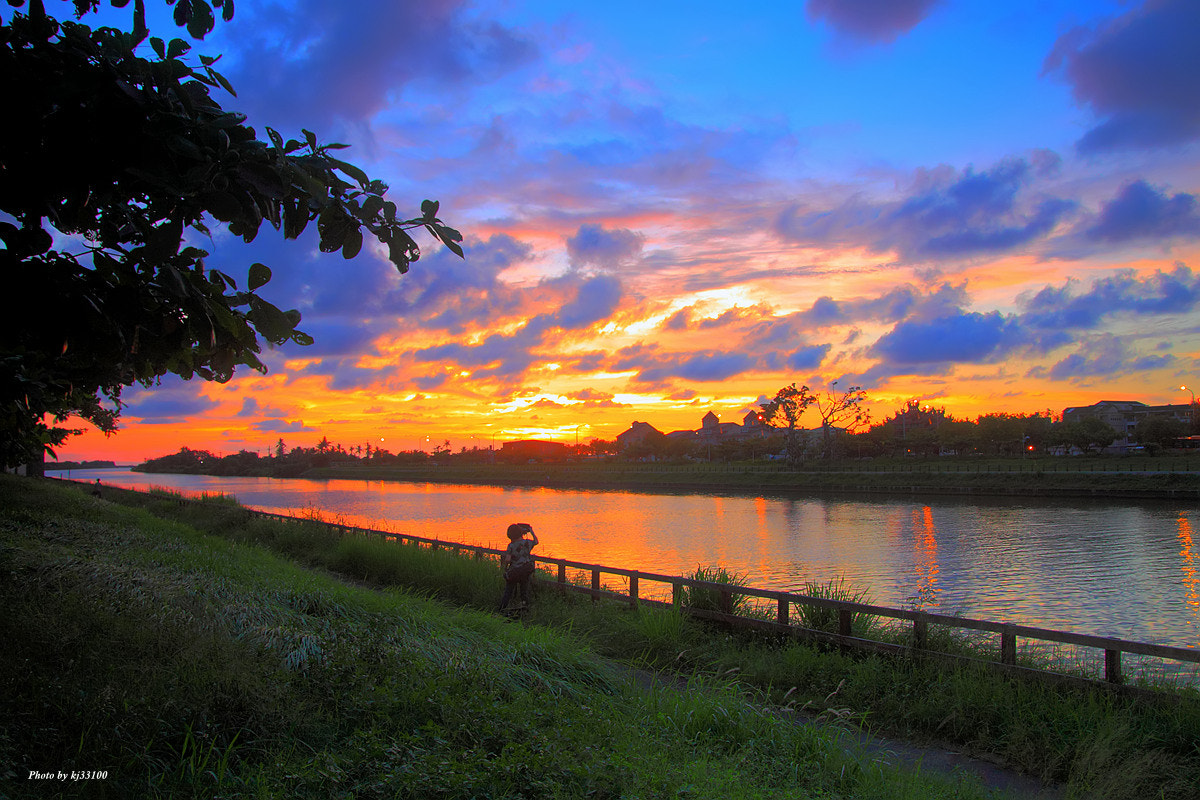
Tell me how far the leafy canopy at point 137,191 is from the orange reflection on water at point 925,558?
1387 cm

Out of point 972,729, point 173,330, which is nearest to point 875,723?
point 972,729

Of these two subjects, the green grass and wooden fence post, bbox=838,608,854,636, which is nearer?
wooden fence post, bbox=838,608,854,636

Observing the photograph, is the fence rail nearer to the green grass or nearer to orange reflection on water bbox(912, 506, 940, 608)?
orange reflection on water bbox(912, 506, 940, 608)

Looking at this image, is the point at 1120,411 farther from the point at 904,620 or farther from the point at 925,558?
the point at 904,620

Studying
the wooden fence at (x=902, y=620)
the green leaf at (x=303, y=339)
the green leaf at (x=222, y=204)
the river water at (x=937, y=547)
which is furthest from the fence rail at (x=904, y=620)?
the green leaf at (x=222, y=204)

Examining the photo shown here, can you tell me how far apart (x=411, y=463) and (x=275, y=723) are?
173912 mm

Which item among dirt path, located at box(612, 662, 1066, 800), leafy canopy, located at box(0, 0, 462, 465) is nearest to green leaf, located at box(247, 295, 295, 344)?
leafy canopy, located at box(0, 0, 462, 465)

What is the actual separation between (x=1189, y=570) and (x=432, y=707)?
85.1ft

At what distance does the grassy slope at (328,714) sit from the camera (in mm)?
3629

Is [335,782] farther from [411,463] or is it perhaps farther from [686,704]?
[411,463]

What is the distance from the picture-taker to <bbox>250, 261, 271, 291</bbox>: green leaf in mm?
3361

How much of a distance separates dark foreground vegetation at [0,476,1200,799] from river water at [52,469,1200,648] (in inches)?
268

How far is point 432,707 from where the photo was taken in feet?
15.3

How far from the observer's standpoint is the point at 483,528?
129 feet
